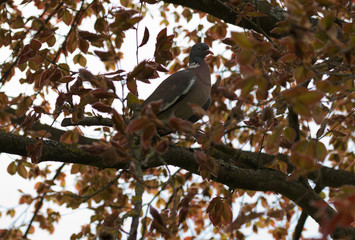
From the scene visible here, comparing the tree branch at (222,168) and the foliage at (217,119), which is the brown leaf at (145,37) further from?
the tree branch at (222,168)

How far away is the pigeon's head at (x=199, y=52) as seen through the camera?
14.5ft

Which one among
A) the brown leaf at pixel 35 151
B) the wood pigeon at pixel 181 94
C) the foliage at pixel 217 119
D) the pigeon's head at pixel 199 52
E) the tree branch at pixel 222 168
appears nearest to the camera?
the foliage at pixel 217 119

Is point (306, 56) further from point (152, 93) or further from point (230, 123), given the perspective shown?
point (152, 93)

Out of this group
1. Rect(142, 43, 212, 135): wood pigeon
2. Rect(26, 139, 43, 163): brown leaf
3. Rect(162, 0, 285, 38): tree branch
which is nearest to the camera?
Rect(26, 139, 43, 163): brown leaf

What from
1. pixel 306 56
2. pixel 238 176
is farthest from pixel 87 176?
pixel 306 56

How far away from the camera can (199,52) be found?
4.48m

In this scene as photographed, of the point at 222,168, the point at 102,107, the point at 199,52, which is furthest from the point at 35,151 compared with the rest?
the point at 199,52

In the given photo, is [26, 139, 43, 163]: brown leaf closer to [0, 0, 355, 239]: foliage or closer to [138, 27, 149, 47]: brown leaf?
[0, 0, 355, 239]: foliage

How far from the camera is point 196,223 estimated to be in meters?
5.64

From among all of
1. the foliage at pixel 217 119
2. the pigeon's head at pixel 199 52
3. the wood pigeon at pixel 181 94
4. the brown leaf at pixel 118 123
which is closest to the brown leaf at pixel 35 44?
the foliage at pixel 217 119

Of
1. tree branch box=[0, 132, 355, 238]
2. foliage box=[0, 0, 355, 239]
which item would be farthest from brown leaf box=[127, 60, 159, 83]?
tree branch box=[0, 132, 355, 238]

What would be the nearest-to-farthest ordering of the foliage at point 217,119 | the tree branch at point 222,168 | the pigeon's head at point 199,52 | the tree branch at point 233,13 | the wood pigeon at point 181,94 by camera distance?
the foliage at point 217,119, the tree branch at point 222,168, the tree branch at point 233,13, the wood pigeon at point 181,94, the pigeon's head at point 199,52

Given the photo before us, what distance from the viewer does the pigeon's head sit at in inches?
175

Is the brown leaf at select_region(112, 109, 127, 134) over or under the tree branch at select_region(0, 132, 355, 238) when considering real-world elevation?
under
